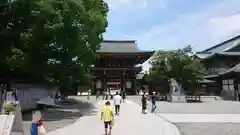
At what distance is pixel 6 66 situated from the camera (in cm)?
2095

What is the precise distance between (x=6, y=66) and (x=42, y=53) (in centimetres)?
240

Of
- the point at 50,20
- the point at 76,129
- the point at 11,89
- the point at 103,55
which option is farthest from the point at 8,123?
the point at 103,55

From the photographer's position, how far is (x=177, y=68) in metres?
46.4

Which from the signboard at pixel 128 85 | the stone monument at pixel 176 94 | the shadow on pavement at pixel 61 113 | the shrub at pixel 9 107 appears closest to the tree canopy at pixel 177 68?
the stone monument at pixel 176 94

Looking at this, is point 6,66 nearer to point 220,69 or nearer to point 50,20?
point 50,20

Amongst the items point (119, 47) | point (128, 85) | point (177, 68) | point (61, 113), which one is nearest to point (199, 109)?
point (61, 113)

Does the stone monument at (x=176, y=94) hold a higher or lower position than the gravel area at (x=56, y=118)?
higher

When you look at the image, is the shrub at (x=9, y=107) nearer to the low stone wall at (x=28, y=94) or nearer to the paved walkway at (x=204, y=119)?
the low stone wall at (x=28, y=94)

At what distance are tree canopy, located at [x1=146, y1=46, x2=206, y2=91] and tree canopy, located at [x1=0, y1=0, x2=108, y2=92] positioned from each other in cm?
2329

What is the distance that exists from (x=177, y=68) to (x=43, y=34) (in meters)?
29.0

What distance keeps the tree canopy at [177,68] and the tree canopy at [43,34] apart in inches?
917

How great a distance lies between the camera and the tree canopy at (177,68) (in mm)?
45188

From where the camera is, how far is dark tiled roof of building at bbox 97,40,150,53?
61987mm

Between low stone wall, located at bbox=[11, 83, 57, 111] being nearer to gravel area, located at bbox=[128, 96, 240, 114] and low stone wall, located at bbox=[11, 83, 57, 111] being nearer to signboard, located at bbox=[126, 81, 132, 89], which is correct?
gravel area, located at bbox=[128, 96, 240, 114]
